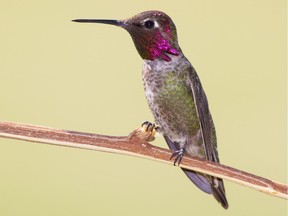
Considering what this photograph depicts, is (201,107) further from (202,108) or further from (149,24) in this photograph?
(149,24)

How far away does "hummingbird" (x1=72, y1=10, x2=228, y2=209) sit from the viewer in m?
1.66

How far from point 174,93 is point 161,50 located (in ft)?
0.68

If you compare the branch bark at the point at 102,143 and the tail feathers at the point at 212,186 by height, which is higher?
the branch bark at the point at 102,143

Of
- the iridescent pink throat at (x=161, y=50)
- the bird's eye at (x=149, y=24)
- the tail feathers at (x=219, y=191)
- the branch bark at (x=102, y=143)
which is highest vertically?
the bird's eye at (x=149, y=24)

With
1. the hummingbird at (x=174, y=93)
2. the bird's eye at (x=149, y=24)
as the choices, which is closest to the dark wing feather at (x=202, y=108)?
the hummingbird at (x=174, y=93)

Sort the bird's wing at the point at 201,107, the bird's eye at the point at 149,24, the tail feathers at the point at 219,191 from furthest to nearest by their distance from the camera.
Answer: the tail feathers at the point at 219,191 → the bird's wing at the point at 201,107 → the bird's eye at the point at 149,24

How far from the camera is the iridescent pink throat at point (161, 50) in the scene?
169 centimetres

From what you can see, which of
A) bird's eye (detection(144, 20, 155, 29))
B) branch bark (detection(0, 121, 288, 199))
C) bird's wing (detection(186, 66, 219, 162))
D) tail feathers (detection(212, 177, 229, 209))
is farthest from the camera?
tail feathers (detection(212, 177, 229, 209))

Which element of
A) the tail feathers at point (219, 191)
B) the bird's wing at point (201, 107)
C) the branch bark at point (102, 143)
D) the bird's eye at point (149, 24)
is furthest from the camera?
the tail feathers at point (219, 191)

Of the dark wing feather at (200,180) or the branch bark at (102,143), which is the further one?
the dark wing feather at (200,180)

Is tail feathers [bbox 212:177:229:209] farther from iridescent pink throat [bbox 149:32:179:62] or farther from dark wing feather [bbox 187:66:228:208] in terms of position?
iridescent pink throat [bbox 149:32:179:62]

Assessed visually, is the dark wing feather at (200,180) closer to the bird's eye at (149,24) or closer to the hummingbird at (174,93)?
the hummingbird at (174,93)

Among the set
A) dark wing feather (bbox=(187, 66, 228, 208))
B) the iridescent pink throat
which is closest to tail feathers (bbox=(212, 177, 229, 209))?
dark wing feather (bbox=(187, 66, 228, 208))

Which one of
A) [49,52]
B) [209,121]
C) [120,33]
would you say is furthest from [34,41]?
[209,121]
